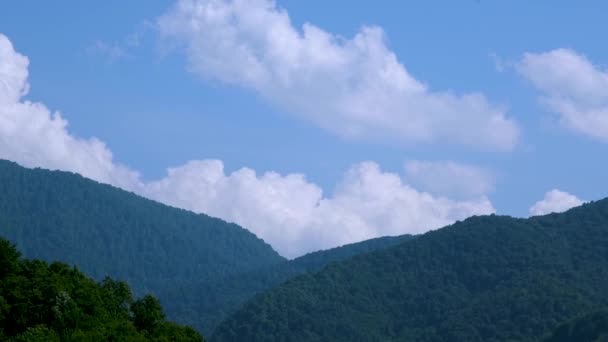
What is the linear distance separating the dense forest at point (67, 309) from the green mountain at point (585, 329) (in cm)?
8346

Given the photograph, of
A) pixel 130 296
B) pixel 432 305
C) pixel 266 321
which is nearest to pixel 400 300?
pixel 432 305

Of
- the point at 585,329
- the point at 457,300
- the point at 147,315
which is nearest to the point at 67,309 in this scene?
the point at 147,315

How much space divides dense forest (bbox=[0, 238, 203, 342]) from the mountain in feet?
357

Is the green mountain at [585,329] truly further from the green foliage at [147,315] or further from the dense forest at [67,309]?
the dense forest at [67,309]

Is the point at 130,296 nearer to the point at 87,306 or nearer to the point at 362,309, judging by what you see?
the point at 87,306

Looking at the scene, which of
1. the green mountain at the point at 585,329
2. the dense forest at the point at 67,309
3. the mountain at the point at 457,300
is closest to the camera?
the dense forest at the point at 67,309

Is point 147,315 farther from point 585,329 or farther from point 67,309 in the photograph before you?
point 585,329

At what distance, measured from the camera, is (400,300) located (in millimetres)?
193875

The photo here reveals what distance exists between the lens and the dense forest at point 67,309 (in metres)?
47.3

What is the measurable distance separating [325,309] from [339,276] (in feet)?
52.4

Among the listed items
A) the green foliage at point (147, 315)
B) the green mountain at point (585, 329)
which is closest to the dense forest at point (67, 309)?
the green foliage at point (147, 315)

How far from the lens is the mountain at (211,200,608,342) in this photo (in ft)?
536

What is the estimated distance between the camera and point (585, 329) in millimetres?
132750

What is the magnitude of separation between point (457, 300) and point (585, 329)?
2124 inches
